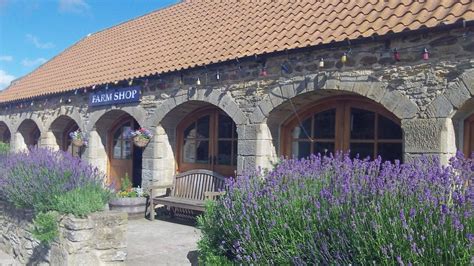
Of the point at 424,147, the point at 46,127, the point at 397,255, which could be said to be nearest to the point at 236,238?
the point at 397,255

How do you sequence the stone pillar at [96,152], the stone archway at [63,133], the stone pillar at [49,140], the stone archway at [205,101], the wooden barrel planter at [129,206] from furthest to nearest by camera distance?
the stone pillar at [49,140] < the stone archway at [63,133] < the stone pillar at [96,152] < the wooden barrel planter at [129,206] < the stone archway at [205,101]

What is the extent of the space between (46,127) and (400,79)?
987 cm

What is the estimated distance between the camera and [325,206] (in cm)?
300

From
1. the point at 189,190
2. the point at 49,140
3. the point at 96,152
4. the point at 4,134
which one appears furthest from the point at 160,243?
the point at 4,134

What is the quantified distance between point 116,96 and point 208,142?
238 cm

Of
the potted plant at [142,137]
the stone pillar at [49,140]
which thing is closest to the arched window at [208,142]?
the potted plant at [142,137]

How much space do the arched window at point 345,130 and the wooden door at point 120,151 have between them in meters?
4.65

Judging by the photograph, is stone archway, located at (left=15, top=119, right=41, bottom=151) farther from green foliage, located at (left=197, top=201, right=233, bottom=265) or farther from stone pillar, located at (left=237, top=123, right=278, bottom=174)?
green foliage, located at (left=197, top=201, right=233, bottom=265)

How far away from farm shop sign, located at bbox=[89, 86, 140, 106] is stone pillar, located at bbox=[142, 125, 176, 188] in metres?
0.96

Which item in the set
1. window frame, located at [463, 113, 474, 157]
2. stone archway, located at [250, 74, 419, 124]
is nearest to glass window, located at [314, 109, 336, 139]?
stone archway, located at [250, 74, 419, 124]

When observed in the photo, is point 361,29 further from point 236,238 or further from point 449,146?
point 236,238

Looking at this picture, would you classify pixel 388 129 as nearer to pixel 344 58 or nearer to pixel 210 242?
pixel 344 58

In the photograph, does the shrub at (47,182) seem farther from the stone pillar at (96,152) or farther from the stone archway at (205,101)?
the stone pillar at (96,152)

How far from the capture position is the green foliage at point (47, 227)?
5078 mm
